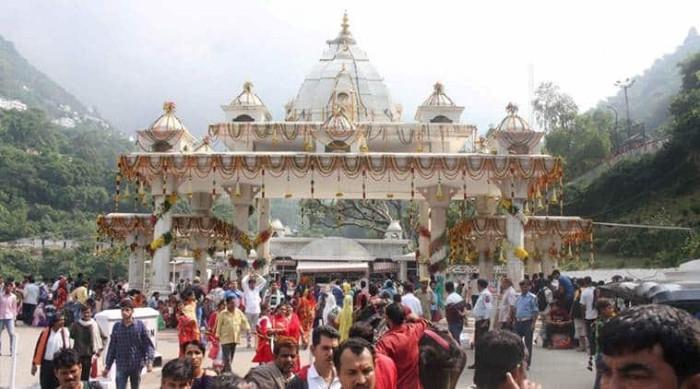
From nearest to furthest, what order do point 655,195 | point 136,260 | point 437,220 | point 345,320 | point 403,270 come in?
point 345,320 < point 437,220 < point 136,260 < point 403,270 < point 655,195

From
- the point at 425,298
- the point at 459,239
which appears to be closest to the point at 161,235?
the point at 425,298

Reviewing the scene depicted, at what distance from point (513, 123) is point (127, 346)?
54.0 feet

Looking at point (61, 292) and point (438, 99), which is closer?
point (61, 292)

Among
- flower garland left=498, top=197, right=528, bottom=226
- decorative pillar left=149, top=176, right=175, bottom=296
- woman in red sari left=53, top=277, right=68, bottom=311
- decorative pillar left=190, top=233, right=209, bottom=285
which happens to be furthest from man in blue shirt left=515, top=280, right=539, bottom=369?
decorative pillar left=190, top=233, right=209, bottom=285

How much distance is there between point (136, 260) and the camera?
28.9 m

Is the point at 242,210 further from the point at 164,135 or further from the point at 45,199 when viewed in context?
the point at 45,199

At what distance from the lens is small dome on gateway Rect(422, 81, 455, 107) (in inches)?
1066

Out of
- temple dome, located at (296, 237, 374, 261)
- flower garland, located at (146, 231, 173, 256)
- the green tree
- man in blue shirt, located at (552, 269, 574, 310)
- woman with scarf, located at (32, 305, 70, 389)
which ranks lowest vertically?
woman with scarf, located at (32, 305, 70, 389)

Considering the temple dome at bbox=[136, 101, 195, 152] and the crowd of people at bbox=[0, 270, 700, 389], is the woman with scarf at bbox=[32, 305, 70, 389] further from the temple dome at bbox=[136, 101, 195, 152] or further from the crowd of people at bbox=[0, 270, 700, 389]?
the temple dome at bbox=[136, 101, 195, 152]

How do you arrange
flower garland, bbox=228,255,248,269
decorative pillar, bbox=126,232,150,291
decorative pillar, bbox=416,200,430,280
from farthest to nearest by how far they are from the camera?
decorative pillar, bbox=126,232,150,291, decorative pillar, bbox=416,200,430,280, flower garland, bbox=228,255,248,269

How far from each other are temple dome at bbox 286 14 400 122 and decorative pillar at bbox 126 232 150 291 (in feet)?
22.4

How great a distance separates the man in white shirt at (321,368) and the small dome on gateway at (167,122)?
1807 centimetres

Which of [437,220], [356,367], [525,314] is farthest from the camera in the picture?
[437,220]

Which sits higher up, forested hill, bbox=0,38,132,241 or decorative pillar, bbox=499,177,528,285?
forested hill, bbox=0,38,132,241
